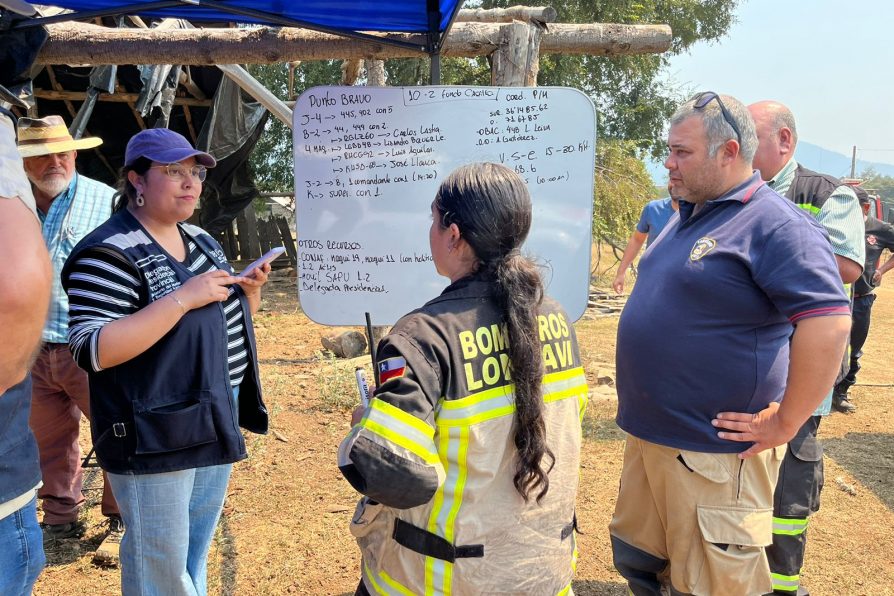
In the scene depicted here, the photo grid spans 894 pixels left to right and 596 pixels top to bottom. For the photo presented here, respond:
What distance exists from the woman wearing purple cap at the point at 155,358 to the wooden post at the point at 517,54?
5.08 ft

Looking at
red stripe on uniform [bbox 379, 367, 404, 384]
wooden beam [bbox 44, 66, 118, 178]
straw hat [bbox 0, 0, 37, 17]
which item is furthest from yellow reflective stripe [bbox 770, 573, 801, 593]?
wooden beam [bbox 44, 66, 118, 178]

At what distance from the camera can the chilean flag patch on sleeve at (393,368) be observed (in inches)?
55.4

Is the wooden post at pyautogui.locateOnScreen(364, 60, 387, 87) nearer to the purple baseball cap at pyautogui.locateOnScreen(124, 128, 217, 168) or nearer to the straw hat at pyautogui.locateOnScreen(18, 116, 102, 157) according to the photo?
the straw hat at pyautogui.locateOnScreen(18, 116, 102, 157)

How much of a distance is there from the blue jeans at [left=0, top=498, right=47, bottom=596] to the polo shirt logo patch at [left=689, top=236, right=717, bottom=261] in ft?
6.42

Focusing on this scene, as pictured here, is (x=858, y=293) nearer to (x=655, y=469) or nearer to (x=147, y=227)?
(x=655, y=469)

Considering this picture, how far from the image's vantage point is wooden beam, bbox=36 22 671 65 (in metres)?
3.27

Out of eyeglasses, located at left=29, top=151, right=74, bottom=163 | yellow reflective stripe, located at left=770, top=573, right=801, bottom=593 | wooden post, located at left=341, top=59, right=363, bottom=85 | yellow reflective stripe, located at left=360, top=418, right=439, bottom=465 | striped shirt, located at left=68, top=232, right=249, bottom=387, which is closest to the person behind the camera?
yellow reflective stripe, located at left=360, top=418, right=439, bottom=465

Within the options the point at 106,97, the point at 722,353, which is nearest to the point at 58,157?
the point at 722,353

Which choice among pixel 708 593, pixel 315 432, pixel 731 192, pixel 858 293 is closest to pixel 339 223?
pixel 731 192

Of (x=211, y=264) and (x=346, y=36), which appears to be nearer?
(x=211, y=264)

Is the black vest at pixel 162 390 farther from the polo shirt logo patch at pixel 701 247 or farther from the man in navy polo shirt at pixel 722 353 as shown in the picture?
the polo shirt logo patch at pixel 701 247

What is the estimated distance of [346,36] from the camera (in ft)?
10.5

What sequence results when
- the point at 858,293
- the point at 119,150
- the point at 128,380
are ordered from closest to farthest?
the point at 128,380
the point at 858,293
the point at 119,150

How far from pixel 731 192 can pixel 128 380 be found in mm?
1977
